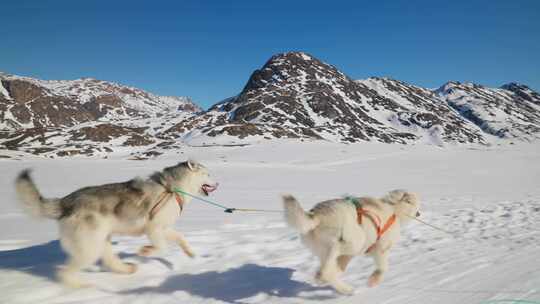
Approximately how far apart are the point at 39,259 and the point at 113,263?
6.15 ft

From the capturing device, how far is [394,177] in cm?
2989

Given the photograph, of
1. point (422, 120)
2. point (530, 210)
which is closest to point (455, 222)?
point (530, 210)

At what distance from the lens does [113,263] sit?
6141mm

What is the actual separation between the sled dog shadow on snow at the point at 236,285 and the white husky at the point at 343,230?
66 cm

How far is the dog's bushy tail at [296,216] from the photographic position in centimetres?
514

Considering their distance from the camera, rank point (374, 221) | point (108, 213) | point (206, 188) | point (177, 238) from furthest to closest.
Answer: point (206, 188) → point (177, 238) → point (374, 221) → point (108, 213)

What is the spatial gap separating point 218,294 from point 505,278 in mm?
4658

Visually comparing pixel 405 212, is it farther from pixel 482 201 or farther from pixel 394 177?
pixel 394 177

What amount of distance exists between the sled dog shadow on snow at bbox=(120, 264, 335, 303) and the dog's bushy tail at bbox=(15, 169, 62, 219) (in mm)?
1645

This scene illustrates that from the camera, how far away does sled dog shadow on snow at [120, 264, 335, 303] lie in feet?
19.0

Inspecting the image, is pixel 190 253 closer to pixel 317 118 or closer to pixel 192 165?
pixel 192 165

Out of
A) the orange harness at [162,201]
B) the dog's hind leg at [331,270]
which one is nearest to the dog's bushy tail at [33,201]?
the orange harness at [162,201]

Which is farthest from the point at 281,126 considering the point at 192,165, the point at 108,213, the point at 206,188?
the point at 108,213

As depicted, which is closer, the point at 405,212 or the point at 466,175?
the point at 405,212
